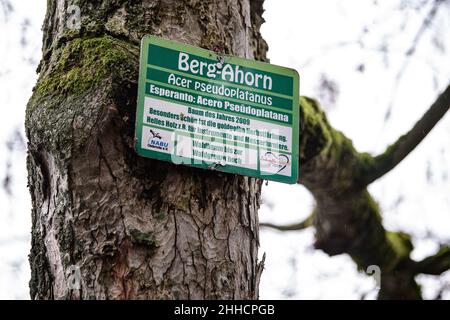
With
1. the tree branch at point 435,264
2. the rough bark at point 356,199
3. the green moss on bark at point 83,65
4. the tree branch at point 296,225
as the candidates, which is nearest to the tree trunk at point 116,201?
the green moss on bark at point 83,65

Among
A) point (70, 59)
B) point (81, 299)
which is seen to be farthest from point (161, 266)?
point (70, 59)

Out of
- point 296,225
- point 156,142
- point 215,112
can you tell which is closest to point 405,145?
point 296,225

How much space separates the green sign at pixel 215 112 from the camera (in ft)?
4.88

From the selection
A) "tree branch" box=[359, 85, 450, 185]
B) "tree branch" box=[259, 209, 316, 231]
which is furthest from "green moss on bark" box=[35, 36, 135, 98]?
"tree branch" box=[259, 209, 316, 231]

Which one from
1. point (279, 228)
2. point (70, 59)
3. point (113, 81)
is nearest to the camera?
point (113, 81)

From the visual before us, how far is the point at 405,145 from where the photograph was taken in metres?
2.83

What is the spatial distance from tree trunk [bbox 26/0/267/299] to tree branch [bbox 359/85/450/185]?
1408 millimetres

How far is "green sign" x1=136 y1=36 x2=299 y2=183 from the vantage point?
4.88 ft

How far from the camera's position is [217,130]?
154cm

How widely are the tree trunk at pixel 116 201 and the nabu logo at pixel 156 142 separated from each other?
40mm

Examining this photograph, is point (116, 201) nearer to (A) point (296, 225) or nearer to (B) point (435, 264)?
(B) point (435, 264)

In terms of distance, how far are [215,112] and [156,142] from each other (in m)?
0.18
